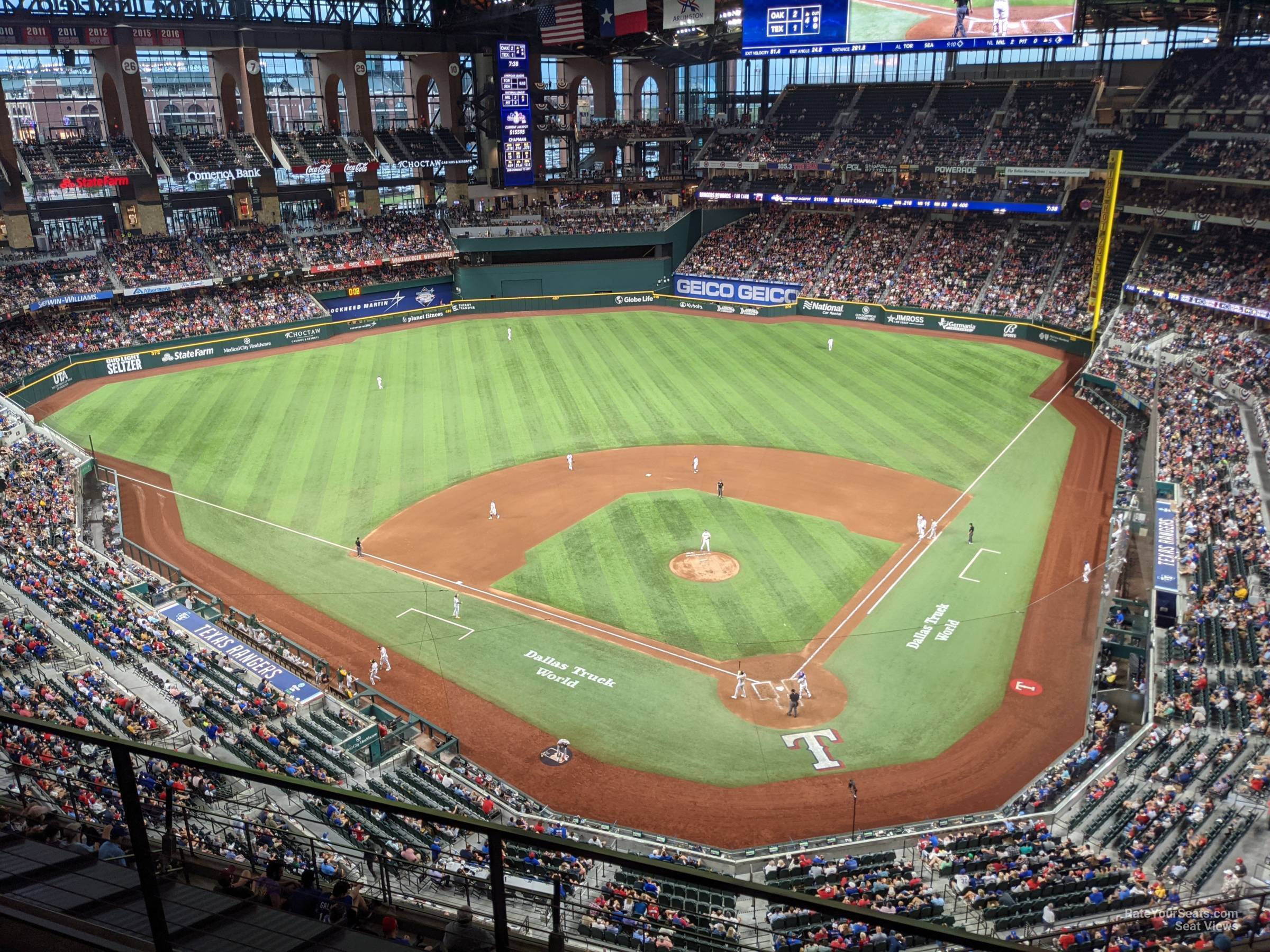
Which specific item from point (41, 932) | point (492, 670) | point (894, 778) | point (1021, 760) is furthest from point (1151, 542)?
point (41, 932)

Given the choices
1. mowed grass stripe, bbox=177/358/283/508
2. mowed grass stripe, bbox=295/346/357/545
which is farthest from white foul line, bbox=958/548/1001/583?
mowed grass stripe, bbox=177/358/283/508

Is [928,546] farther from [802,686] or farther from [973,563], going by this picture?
[802,686]

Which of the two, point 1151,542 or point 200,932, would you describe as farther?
point 1151,542

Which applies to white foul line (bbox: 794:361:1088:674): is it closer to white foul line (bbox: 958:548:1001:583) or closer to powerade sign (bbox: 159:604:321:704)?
white foul line (bbox: 958:548:1001:583)

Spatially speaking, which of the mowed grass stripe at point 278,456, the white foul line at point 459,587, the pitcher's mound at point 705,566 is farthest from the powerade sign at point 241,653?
the pitcher's mound at point 705,566

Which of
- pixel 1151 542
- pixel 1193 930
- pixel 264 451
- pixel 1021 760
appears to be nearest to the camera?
pixel 1193 930

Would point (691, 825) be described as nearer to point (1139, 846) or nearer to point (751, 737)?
point (751, 737)

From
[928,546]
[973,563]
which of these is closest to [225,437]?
[928,546]
